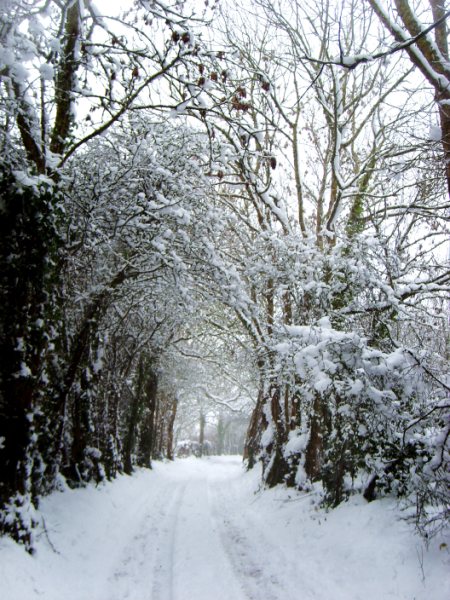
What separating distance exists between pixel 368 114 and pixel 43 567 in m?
12.4

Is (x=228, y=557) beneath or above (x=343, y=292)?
beneath

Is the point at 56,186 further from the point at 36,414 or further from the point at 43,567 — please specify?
the point at 43,567

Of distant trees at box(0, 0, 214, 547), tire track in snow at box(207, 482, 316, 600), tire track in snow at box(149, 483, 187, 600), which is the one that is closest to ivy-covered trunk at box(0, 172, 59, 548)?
distant trees at box(0, 0, 214, 547)

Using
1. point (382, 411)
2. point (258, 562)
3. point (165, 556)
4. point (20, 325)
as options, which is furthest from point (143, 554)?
point (382, 411)

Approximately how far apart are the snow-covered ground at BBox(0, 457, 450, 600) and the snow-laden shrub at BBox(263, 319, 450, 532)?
0.46 meters

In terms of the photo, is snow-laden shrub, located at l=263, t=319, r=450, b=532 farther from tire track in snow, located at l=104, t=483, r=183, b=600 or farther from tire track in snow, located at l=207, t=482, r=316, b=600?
tire track in snow, located at l=104, t=483, r=183, b=600

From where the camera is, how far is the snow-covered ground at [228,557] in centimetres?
504

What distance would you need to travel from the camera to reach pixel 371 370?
233 inches

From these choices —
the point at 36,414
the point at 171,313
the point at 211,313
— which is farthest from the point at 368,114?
the point at 36,414

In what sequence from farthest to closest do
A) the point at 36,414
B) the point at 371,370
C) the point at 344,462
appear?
the point at 344,462
the point at 36,414
the point at 371,370

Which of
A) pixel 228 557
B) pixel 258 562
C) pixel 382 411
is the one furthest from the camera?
pixel 228 557

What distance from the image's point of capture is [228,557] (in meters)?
6.97

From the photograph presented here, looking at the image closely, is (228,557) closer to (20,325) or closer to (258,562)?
(258,562)

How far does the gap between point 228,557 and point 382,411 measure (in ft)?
11.8
